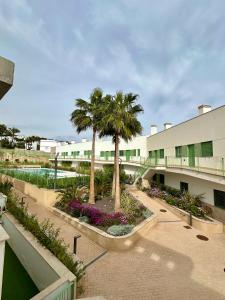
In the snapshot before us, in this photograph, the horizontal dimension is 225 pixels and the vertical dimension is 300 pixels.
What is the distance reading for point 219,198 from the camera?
1425cm

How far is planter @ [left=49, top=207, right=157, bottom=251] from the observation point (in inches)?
373

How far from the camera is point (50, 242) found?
20.5 ft

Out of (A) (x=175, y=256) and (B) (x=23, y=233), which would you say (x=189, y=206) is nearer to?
(A) (x=175, y=256)

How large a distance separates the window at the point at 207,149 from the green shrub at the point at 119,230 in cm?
890

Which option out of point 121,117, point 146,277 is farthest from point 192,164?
point 146,277

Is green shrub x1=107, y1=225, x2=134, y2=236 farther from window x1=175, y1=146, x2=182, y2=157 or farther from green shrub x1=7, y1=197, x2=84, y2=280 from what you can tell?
window x1=175, y1=146, x2=182, y2=157

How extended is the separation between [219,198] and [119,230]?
→ 8299 millimetres

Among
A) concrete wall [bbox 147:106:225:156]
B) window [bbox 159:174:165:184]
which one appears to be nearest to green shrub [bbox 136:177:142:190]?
window [bbox 159:174:165:184]

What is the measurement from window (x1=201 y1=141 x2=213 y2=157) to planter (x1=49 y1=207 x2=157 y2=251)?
694 centimetres

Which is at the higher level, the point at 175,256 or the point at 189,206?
the point at 189,206

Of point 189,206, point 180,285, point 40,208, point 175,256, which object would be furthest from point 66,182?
point 180,285

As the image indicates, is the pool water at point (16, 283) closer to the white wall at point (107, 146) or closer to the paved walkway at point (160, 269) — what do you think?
the paved walkway at point (160, 269)

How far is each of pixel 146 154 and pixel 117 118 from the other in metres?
17.5

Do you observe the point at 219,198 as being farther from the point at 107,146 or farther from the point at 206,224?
the point at 107,146
